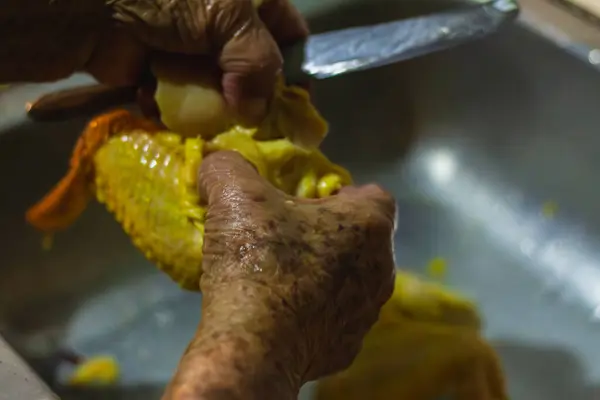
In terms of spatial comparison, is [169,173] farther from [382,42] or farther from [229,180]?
[382,42]

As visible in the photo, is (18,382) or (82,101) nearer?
(18,382)

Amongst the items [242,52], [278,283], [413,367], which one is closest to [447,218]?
[413,367]

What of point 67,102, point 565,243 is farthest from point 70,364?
point 565,243

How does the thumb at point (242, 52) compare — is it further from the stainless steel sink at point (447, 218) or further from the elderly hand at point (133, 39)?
the stainless steel sink at point (447, 218)

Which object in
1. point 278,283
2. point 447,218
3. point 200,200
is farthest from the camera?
point 447,218

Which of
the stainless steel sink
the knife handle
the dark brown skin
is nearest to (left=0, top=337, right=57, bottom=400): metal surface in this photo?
the dark brown skin

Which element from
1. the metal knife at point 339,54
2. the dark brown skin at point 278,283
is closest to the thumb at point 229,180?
the dark brown skin at point 278,283

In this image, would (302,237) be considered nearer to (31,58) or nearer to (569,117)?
(31,58)
